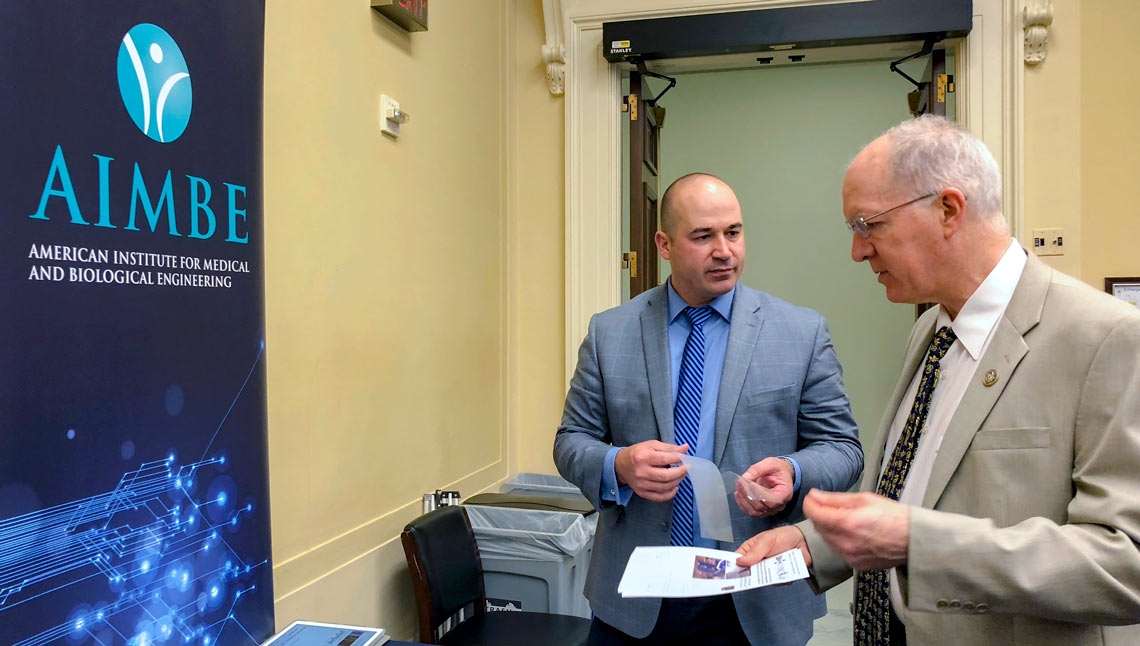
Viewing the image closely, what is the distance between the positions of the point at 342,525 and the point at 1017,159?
331 cm

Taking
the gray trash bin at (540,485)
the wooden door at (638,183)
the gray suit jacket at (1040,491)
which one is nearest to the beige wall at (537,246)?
the gray trash bin at (540,485)

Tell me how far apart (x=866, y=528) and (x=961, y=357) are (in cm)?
39

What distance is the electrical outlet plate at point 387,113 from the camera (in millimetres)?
2689

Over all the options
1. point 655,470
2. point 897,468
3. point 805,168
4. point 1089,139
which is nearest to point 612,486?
point 655,470

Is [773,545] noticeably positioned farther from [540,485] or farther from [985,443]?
[540,485]

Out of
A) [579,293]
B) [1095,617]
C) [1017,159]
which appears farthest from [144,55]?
[1017,159]

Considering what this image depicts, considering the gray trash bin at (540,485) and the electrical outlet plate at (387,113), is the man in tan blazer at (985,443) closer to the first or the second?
the electrical outlet plate at (387,113)

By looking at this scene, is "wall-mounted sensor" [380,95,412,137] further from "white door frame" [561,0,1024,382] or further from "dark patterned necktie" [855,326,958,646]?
"dark patterned necktie" [855,326,958,646]

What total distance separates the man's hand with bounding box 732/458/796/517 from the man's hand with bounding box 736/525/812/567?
0.39 ft

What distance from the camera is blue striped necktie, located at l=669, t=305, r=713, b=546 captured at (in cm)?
181

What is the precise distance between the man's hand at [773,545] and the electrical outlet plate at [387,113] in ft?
6.28

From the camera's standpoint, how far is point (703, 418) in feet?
6.04

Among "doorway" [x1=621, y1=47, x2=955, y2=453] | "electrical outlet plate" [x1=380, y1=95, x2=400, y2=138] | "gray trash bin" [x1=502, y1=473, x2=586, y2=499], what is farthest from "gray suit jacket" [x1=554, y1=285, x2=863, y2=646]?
"doorway" [x1=621, y1=47, x2=955, y2=453]

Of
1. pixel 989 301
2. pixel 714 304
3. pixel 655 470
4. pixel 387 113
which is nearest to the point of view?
pixel 989 301
